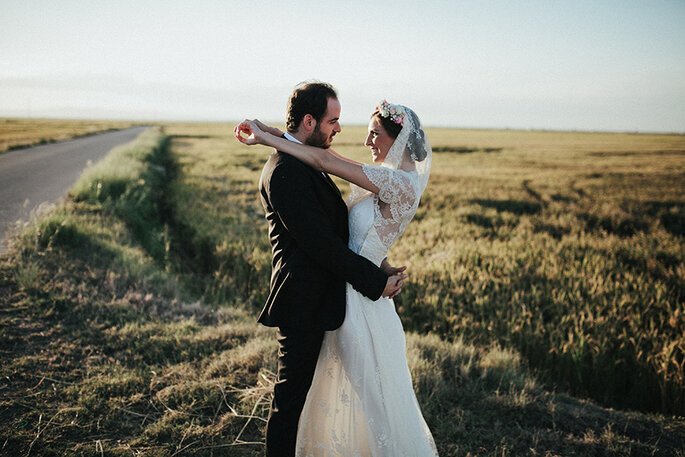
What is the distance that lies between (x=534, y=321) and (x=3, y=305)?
6616 millimetres

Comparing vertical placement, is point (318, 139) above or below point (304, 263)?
above

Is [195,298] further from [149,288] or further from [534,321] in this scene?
[534,321]

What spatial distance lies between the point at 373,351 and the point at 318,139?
1376 mm

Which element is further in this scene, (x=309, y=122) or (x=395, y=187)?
(x=395, y=187)

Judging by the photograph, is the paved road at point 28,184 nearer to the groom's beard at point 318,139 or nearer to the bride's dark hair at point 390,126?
the groom's beard at point 318,139

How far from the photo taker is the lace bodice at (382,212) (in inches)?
98.7

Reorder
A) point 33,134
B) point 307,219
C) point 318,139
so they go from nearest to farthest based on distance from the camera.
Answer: point 307,219, point 318,139, point 33,134

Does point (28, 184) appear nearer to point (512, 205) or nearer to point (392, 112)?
point (392, 112)

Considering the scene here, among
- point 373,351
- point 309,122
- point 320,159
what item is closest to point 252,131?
point 309,122

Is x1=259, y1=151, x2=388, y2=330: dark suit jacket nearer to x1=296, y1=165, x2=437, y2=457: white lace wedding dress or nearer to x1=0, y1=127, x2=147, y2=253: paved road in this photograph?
x1=296, y1=165, x2=437, y2=457: white lace wedding dress

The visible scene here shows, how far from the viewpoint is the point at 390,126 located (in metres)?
2.67

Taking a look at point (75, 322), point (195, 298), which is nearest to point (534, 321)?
point (195, 298)

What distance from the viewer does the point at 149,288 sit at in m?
5.82

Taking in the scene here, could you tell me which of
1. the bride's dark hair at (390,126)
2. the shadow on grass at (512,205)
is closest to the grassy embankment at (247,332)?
the bride's dark hair at (390,126)
